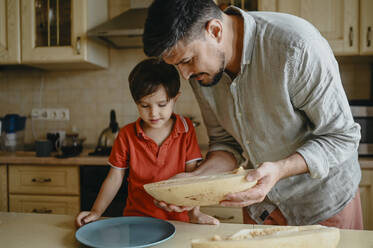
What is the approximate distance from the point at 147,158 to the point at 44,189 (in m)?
1.29

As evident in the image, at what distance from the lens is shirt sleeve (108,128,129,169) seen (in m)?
1.40

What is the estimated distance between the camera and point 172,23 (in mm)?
937

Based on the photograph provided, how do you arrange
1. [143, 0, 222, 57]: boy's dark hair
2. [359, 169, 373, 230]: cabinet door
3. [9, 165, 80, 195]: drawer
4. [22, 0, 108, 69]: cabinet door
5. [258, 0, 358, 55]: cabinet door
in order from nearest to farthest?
[143, 0, 222, 57]: boy's dark hair, [359, 169, 373, 230]: cabinet door, [258, 0, 358, 55]: cabinet door, [9, 165, 80, 195]: drawer, [22, 0, 108, 69]: cabinet door

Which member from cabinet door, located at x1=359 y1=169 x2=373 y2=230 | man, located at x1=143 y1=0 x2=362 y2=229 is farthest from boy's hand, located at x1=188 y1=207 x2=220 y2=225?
cabinet door, located at x1=359 y1=169 x2=373 y2=230

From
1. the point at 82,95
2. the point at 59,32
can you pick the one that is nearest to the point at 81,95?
the point at 82,95

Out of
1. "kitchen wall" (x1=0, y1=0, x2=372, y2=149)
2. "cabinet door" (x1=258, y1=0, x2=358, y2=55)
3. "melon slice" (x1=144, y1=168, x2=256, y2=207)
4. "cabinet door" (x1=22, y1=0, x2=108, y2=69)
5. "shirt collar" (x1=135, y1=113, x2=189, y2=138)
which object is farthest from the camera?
"kitchen wall" (x1=0, y1=0, x2=372, y2=149)

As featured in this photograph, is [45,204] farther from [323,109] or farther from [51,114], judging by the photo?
[323,109]

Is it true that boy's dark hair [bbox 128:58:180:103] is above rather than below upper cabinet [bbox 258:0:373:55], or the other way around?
below

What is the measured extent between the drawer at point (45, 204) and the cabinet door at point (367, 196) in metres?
1.83

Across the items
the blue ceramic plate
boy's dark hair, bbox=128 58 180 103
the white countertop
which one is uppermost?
boy's dark hair, bbox=128 58 180 103

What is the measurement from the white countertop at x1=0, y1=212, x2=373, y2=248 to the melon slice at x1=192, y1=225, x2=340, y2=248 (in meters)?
0.15

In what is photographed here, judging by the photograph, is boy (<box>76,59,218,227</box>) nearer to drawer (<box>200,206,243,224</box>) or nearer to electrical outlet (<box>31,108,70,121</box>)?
drawer (<box>200,206,243,224</box>)

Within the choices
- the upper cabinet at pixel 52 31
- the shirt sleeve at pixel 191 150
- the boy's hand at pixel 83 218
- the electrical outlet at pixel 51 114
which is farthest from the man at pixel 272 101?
the electrical outlet at pixel 51 114

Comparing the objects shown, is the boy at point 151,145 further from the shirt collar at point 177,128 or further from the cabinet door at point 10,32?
the cabinet door at point 10,32
